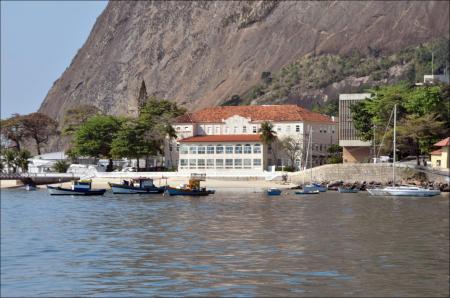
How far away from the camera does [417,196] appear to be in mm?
105438

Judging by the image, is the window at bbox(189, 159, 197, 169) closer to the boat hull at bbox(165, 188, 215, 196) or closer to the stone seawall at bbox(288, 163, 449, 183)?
the stone seawall at bbox(288, 163, 449, 183)

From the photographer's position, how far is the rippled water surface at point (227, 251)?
37.4 m

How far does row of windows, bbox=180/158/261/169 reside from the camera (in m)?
142

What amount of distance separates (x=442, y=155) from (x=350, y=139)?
25143 millimetres

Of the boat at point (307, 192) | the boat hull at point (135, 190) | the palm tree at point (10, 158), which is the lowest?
the boat at point (307, 192)

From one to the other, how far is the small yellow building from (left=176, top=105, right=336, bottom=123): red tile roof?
1153 inches

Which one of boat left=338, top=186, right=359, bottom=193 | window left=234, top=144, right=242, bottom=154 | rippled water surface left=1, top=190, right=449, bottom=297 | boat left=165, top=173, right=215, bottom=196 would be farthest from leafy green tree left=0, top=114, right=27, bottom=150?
rippled water surface left=1, top=190, right=449, bottom=297

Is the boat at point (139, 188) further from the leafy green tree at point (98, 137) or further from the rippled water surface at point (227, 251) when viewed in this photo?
the leafy green tree at point (98, 137)

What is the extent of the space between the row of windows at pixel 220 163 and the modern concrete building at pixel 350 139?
1595cm

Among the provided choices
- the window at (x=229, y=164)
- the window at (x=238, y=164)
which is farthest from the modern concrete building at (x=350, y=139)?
the window at (x=229, y=164)

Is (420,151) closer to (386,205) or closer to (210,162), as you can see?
(210,162)

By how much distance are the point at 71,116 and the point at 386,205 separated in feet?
370

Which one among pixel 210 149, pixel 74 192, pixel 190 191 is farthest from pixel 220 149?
pixel 190 191

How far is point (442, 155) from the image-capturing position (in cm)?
12500
